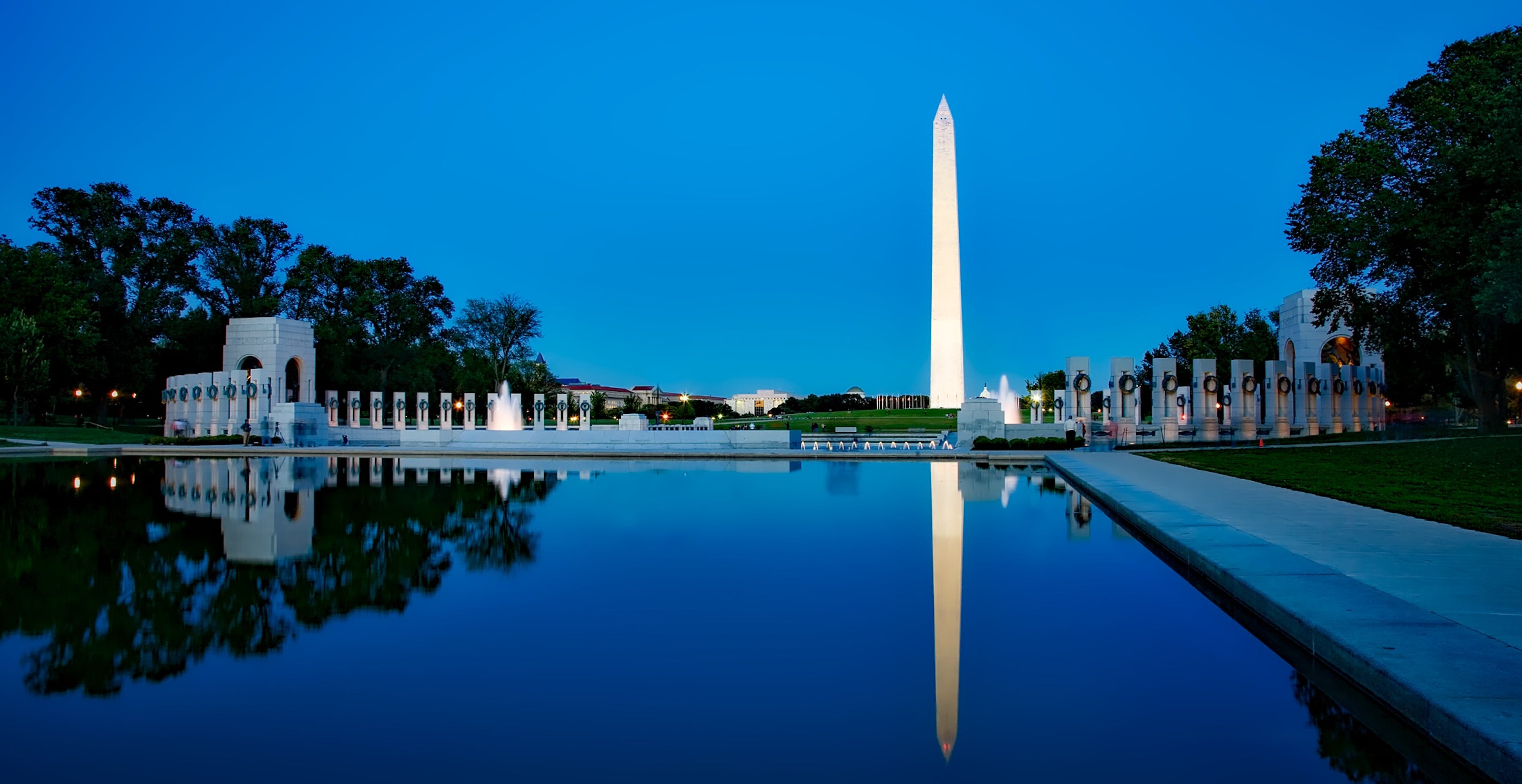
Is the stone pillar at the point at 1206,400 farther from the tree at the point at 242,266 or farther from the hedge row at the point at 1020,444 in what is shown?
the tree at the point at 242,266

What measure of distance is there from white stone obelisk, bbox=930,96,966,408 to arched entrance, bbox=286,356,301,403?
108 ft

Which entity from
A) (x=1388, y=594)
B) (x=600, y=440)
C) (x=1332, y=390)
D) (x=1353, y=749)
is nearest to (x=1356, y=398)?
(x=1332, y=390)

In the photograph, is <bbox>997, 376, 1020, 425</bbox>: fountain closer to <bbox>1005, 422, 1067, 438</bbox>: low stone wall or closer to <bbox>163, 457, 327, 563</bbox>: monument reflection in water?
<bbox>1005, 422, 1067, 438</bbox>: low stone wall

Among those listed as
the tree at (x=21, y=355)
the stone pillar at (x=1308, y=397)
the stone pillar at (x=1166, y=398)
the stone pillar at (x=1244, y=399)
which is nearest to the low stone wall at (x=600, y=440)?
the stone pillar at (x=1166, y=398)

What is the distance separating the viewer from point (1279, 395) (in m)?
32.1

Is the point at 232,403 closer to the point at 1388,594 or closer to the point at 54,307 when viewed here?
the point at 54,307

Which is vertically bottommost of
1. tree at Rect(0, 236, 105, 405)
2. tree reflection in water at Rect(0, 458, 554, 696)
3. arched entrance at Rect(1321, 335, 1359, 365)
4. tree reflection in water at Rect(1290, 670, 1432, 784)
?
tree reflection in water at Rect(1290, 670, 1432, 784)

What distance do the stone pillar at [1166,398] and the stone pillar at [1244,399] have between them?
1939 millimetres

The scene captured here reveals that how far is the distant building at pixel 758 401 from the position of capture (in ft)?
572

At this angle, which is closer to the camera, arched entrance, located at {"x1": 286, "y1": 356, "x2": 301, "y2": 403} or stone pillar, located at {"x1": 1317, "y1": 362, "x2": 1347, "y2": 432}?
stone pillar, located at {"x1": 1317, "y1": 362, "x2": 1347, "y2": 432}

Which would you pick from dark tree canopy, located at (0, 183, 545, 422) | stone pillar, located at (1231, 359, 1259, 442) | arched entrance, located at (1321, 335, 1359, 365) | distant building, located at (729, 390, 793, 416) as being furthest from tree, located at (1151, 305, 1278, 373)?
distant building, located at (729, 390, 793, 416)

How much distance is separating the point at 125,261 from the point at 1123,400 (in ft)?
178

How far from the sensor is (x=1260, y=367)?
55.2 m

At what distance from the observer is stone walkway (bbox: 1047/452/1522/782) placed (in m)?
4.03
